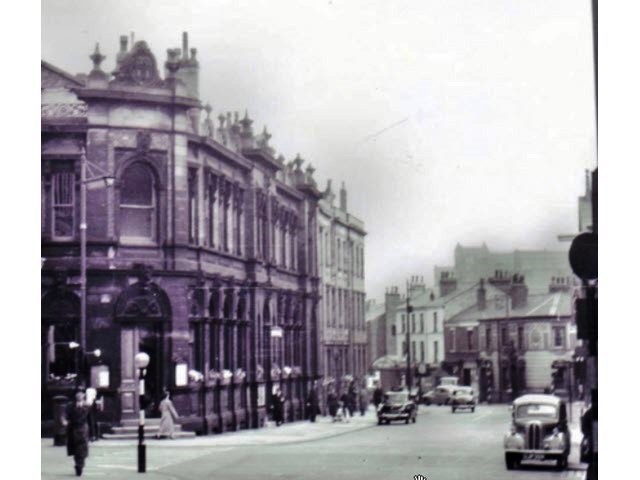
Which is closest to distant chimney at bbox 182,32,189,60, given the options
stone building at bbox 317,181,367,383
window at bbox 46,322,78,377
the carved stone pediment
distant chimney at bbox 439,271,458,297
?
the carved stone pediment

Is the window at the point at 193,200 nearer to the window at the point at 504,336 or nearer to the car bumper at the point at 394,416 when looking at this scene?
the car bumper at the point at 394,416

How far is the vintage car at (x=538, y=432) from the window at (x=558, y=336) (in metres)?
0.36

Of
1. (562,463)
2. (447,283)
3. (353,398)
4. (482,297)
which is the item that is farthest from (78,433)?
(562,463)

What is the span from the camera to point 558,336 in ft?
26.3

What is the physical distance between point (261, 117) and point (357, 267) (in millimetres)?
1148

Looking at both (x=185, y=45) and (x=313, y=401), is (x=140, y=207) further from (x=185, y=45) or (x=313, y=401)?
(x=313, y=401)

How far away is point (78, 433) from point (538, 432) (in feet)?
9.47

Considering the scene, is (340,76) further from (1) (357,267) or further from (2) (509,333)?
(2) (509,333)

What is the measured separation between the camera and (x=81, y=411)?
8.40m

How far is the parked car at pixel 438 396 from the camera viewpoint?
8.17 meters

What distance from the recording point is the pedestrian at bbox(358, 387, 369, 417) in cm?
831

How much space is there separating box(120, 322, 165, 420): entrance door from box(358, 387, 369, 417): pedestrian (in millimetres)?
1284
